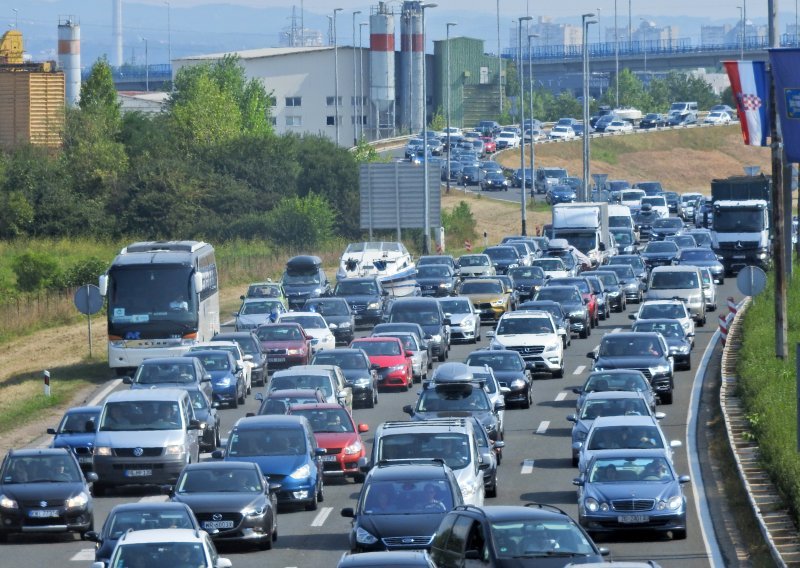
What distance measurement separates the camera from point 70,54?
5394 inches

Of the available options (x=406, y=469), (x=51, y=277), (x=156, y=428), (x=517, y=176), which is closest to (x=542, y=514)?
(x=406, y=469)

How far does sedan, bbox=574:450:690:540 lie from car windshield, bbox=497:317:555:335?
19608 mm

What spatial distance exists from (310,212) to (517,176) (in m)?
35.0

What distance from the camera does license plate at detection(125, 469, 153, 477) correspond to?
28.8 metres

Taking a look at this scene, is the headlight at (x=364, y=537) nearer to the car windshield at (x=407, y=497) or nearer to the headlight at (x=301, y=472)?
the car windshield at (x=407, y=497)

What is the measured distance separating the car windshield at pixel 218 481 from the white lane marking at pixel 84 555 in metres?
1.47

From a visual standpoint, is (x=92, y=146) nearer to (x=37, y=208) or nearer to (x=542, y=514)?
(x=37, y=208)

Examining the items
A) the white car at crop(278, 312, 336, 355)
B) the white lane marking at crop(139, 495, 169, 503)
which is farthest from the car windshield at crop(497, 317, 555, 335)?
the white lane marking at crop(139, 495, 169, 503)

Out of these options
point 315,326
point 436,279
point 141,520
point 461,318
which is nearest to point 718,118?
point 436,279

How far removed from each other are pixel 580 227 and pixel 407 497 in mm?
47360

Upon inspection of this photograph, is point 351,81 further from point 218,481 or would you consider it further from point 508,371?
point 218,481

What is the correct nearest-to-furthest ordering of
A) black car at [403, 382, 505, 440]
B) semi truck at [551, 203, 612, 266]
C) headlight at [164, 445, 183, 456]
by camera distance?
headlight at [164, 445, 183, 456], black car at [403, 382, 505, 440], semi truck at [551, 203, 612, 266]

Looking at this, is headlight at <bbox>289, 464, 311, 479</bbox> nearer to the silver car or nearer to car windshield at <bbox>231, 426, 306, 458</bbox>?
car windshield at <bbox>231, 426, 306, 458</bbox>

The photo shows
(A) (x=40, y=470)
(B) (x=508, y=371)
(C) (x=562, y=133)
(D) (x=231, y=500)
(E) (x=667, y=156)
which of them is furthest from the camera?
(C) (x=562, y=133)
